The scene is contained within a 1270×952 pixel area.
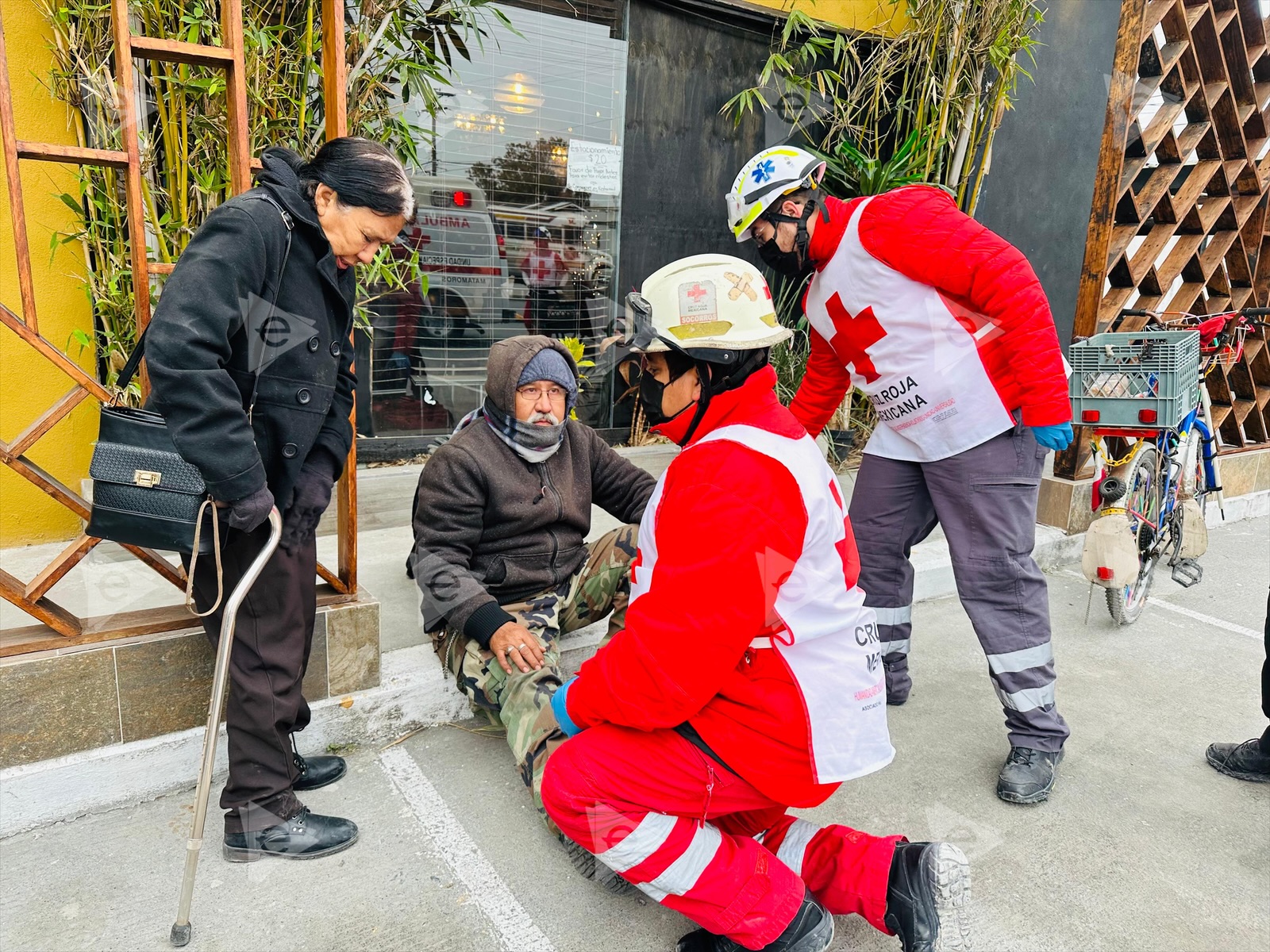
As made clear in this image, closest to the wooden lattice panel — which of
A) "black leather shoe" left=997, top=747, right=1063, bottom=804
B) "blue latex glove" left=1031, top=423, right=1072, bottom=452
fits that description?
"blue latex glove" left=1031, top=423, right=1072, bottom=452

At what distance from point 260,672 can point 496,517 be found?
2.80 feet

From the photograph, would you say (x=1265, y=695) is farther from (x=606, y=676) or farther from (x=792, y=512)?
(x=606, y=676)

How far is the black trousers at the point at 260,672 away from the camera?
2273 mm

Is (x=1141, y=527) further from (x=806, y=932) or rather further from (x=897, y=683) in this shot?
(x=806, y=932)

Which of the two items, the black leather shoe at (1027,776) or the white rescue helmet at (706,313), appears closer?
the white rescue helmet at (706,313)

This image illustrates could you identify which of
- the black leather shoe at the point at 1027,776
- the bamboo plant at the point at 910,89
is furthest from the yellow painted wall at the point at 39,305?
the black leather shoe at the point at 1027,776

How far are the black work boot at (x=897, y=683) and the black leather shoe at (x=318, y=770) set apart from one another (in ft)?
6.54

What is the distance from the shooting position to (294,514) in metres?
2.33

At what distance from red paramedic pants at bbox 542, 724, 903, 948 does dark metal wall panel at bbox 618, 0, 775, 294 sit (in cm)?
403

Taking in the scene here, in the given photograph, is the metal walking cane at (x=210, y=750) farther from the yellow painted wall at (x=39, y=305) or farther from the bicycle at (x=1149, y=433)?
the bicycle at (x=1149, y=433)

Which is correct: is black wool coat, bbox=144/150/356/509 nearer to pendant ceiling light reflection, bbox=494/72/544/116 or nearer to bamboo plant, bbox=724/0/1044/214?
pendant ceiling light reflection, bbox=494/72/544/116

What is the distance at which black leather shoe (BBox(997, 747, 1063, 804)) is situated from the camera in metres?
2.81

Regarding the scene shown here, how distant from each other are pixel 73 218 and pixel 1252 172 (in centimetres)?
700

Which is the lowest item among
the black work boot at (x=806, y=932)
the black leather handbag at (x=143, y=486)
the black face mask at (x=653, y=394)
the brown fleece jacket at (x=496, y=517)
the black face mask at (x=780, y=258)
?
the black work boot at (x=806, y=932)
